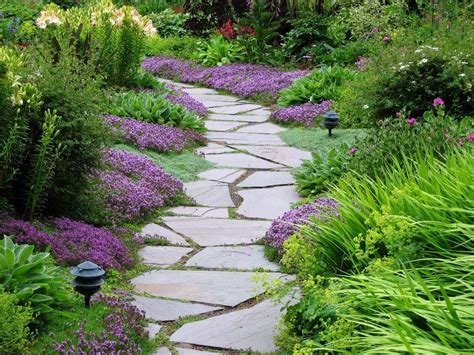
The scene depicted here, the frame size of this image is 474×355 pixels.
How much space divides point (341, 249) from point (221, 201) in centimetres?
270

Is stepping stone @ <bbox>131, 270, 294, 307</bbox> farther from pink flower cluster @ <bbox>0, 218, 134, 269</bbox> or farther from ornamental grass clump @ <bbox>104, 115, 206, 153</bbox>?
ornamental grass clump @ <bbox>104, 115, 206, 153</bbox>

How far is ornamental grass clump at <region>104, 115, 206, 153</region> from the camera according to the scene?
805 cm

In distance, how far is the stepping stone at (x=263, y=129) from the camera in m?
9.62

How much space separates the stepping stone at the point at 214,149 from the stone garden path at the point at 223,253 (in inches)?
0.4

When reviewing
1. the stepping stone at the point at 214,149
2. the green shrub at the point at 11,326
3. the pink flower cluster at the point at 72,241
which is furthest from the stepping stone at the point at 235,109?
the green shrub at the point at 11,326

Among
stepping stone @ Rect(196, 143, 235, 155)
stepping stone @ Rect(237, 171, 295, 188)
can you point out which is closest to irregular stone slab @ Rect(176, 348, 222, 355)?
stepping stone @ Rect(237, 171, 295, 188)

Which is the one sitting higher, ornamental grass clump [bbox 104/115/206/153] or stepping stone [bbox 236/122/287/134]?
ornamental grass clump [bbox 104/115/206/153]

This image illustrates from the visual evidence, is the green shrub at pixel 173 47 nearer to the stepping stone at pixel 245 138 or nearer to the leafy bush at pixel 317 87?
the leafy bush at pixel 317 87

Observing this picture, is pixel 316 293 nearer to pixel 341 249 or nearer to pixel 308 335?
pixel 308 335

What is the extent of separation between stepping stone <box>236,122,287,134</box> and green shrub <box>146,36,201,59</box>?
513 cm

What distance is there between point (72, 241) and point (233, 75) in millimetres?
7919

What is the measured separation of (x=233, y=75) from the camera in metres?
12.8

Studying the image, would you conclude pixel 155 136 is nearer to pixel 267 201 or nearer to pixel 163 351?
pixel 267 201

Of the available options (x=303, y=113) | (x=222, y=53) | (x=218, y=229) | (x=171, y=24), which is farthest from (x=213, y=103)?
(x=171, y=24)
